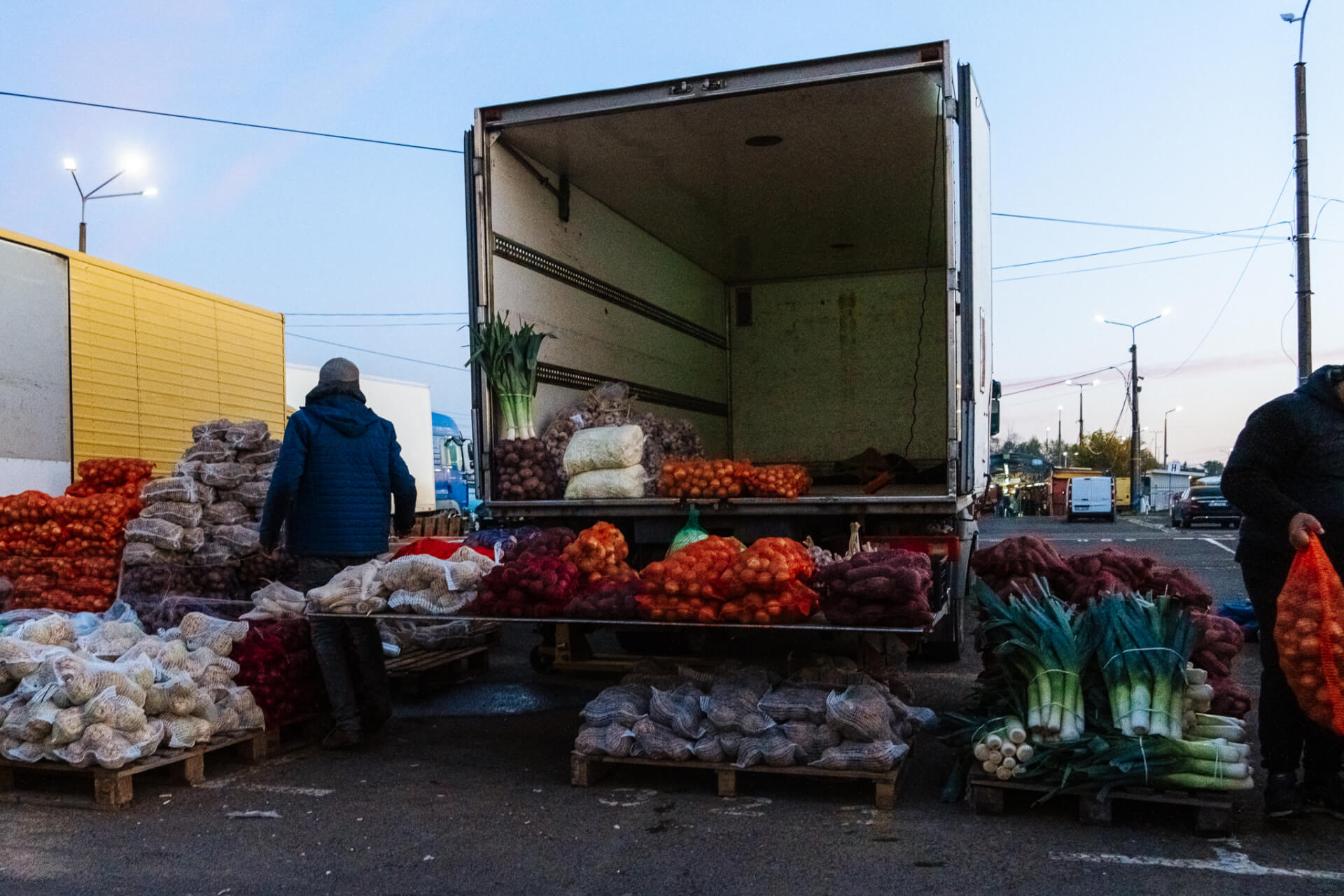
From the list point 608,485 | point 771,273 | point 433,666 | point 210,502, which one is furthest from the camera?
point 771,273

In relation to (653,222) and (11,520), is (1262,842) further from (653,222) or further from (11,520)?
(11,520)

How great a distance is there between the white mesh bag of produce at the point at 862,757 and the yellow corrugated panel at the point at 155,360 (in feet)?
26.5

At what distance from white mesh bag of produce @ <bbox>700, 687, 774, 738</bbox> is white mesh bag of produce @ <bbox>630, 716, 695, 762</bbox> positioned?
185 mm

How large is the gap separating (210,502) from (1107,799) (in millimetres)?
6814

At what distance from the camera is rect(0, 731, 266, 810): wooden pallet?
512cm

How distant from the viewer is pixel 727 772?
5.13 meters

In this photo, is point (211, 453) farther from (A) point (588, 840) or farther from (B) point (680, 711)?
(A) point (588, 840)

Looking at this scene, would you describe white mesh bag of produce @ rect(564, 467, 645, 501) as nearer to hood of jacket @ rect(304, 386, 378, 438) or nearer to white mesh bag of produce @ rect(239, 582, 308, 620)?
hood of jacket @ rect(304, 386, 378, 438)

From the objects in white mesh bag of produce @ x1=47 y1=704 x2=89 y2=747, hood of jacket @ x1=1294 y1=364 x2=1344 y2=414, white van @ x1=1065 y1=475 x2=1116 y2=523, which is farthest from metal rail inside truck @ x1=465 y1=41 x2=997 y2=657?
white van @ x1=1065 y1=475 x2=1116 y2=523

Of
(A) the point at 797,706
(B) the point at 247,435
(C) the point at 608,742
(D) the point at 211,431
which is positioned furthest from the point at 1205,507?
(C) the point at 608,742

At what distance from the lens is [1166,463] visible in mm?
115125

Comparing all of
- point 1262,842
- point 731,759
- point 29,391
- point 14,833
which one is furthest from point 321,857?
point 29,391

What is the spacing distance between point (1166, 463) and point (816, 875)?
4800 inches

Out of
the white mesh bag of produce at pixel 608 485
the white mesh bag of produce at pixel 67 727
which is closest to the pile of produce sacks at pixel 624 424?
the white mesh bag of produce at pixel 608 485
